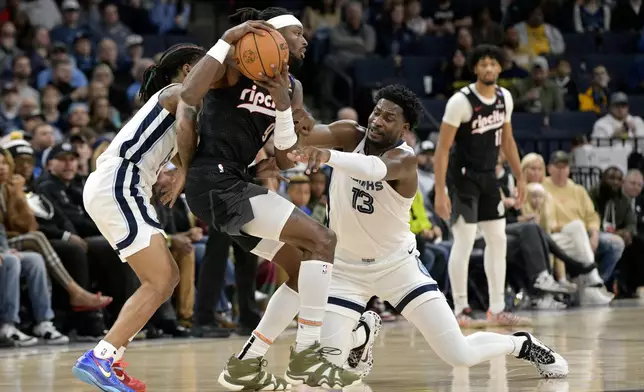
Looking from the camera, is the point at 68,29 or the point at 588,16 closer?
the point at 68,29

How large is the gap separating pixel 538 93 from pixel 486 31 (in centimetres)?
140

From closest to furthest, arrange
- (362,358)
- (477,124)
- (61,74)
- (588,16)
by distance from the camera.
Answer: (362,358), (477,124), (61,74), (588,16)

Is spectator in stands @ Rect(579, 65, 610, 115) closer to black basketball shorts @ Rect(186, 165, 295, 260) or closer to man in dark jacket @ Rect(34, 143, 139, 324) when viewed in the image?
man in dark jacket @ Rect(34, 143, 139, 324)

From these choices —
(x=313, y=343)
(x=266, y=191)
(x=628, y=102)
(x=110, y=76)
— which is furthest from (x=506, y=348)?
(x=628, y=102)

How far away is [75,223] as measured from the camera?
9.51 m

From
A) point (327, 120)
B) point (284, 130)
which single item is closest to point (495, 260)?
point (284, 130)

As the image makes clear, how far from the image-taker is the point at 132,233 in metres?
5.77

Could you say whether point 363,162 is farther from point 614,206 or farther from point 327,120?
point 327,120

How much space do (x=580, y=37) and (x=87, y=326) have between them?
34.2 ft

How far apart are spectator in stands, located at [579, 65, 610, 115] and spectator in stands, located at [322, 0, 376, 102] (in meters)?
2.92

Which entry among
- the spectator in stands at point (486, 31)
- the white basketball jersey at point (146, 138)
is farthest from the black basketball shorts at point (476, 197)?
the spectator in stands at point (486, 31)

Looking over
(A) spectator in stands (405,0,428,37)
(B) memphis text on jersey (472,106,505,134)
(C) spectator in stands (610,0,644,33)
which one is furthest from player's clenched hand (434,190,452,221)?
(C) spectator in stands (610,0,644,33)

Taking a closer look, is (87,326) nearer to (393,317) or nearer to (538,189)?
(393,317)

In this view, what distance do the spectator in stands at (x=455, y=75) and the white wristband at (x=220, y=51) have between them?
10061 millimetres
